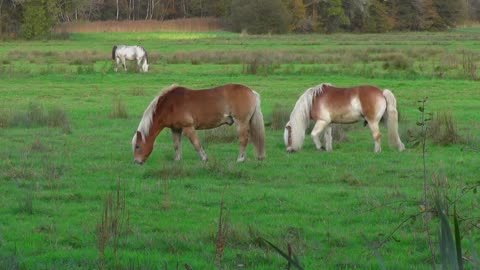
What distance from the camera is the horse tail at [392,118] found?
45.6ft

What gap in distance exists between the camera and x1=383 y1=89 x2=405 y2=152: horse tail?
13898 millimetres

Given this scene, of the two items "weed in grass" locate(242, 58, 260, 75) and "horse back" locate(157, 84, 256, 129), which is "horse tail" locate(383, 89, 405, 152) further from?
"weed in grass" locate(242, 58, 260, 75)

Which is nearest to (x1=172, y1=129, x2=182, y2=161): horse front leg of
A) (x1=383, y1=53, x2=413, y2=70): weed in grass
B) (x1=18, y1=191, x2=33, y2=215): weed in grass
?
(x1=18, y1=191, x2=33, y2=215): weed in grass

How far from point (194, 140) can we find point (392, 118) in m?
3.52

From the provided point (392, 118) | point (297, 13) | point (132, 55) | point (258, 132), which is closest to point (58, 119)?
point (258, 132)

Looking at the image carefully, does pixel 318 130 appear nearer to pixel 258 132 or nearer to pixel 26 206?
pixel 258 132

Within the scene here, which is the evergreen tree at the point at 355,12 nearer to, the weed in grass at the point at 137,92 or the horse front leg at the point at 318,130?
the weed in grass at the point at 137,92

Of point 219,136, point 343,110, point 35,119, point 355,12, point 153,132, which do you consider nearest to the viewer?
point 153,132

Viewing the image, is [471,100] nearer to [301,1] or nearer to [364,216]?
[364,216]

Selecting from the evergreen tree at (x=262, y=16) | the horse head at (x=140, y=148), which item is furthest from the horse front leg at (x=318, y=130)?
the evergreen tree at (x=262, y=16)

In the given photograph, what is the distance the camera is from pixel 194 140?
42.1ft

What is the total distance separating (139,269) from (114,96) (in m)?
17.8

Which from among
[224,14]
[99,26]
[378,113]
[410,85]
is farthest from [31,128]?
[224,14]

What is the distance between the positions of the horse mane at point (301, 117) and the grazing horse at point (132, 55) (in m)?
20.0
